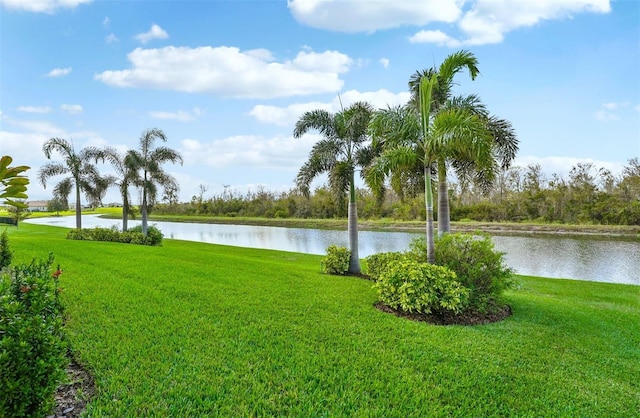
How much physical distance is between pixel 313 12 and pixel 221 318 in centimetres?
802

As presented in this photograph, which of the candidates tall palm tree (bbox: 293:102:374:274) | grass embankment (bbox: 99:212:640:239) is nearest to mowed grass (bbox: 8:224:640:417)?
tall palm tree (bbox: 293:102:374:274)

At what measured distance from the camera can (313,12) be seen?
29.8 ft

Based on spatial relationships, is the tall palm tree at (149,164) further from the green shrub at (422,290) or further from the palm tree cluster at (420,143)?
the green shrub at (422,290)

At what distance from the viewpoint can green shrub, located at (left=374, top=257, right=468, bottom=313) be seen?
533 centimetres

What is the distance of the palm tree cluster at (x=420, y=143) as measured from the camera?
6355 mm

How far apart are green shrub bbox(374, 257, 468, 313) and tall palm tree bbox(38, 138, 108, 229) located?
717 inches

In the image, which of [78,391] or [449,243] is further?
[449,243]

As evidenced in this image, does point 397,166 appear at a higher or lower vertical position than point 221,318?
higher

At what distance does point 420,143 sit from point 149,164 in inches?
582

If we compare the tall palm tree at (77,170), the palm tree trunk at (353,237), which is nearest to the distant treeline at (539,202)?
the tall palm tree at (77,170)

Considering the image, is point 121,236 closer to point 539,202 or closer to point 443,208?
point 443,208

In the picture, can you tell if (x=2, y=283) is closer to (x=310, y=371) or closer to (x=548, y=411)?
(x=310, y=371)

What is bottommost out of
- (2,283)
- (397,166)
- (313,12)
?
(2,283)

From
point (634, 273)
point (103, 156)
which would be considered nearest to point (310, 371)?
point (634, 273)
